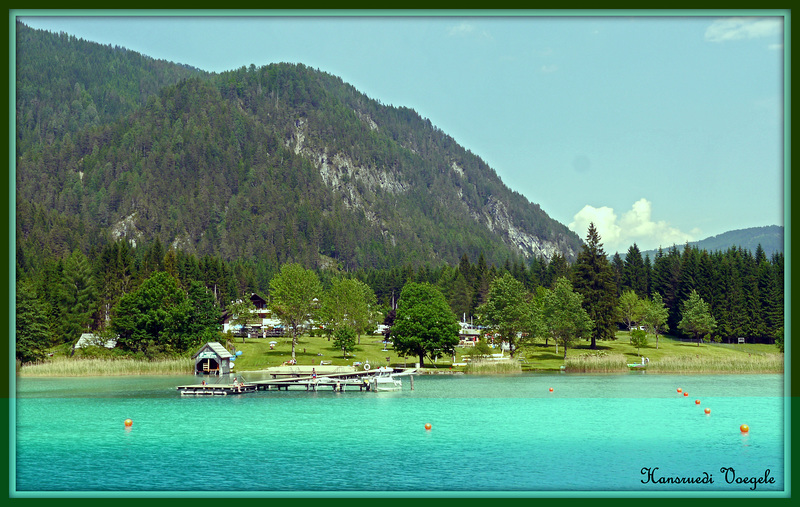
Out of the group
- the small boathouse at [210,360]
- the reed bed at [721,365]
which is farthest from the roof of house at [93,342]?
the reed bed at [721,365]

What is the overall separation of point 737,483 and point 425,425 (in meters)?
23.5

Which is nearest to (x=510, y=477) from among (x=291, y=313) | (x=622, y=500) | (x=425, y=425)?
(x=622, y=500)

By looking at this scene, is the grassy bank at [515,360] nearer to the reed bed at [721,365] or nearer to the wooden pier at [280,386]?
the reed bed at [721,365]

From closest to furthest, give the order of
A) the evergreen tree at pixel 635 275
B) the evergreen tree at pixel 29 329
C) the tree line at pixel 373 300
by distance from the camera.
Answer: the evergreen tree at pixel 29 329, the tree line at pixel 373 300, the evergreen tree at pixel 635 275

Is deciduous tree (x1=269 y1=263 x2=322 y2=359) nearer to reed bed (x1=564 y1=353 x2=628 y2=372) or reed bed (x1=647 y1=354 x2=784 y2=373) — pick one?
reed bed (x1=564 y1=353 x2=628 y2=372)

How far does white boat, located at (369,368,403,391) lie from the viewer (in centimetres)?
7906

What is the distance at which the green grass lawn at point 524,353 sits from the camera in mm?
109188

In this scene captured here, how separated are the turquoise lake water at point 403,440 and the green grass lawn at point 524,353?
3009cm

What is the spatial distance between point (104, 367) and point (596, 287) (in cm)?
8578

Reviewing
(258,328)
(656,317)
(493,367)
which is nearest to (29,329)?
(493,367)

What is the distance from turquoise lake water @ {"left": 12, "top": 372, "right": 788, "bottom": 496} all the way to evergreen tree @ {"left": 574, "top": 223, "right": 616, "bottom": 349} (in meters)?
53.4

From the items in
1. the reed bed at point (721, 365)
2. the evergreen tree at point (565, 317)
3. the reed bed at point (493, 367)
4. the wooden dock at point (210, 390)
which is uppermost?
the evergreen tree at point (565, 317)

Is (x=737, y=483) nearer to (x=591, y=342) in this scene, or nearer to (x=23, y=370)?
(x=23, y=370)

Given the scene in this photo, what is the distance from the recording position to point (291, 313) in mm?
120625
